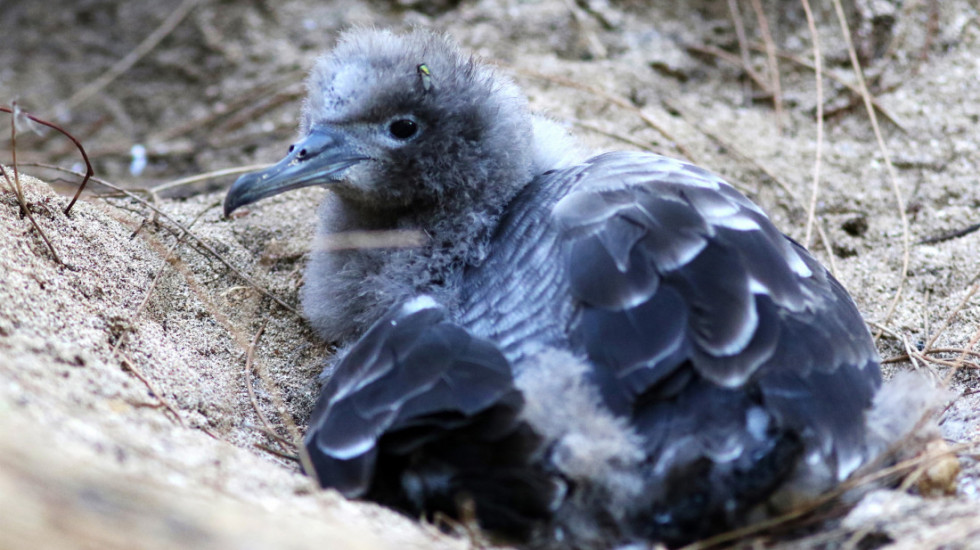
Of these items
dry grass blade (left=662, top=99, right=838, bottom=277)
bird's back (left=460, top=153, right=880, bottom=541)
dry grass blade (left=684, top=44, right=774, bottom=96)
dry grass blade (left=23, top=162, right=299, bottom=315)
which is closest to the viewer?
bird's back (left=460, top=153, right=880, bottom=541)

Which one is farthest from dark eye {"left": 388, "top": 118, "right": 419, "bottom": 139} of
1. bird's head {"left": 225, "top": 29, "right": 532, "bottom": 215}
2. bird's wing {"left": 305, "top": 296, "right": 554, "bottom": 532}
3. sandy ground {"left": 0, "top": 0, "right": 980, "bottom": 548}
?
sandy ground {"left": 0, "top": 0, "right": 980, "bottom": 548}

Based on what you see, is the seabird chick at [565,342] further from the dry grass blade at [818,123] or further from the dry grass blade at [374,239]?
the dry grass blade at [818,123]

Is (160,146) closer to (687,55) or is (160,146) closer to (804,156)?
(687,55)

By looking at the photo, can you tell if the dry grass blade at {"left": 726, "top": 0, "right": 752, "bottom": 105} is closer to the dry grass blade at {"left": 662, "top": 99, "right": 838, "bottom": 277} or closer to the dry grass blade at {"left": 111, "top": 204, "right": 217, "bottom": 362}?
the dry grass blade at {"left": 662, "top": 99, "right": 838, "bottom": 277}

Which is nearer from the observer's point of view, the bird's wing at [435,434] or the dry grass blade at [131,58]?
the bird's wing at [435,434]

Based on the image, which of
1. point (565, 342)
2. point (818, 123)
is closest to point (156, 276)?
point (565, 342)

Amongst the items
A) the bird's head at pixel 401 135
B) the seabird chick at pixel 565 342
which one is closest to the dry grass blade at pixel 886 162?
the seabird chick at pixel 565 342

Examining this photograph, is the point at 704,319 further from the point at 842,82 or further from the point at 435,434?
the point at 842,82

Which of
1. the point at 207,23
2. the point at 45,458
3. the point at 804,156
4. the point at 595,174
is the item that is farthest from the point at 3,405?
the point at 207,23
